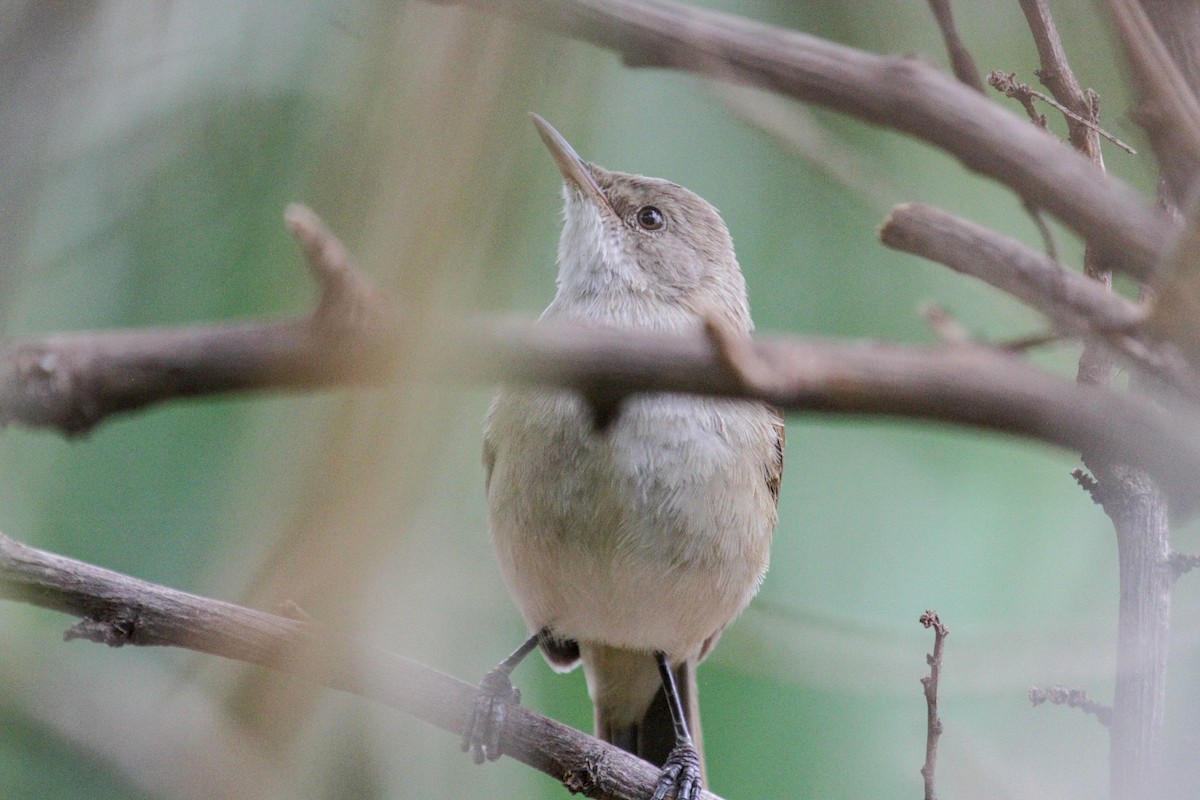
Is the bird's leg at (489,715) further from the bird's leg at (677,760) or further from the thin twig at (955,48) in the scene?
the thin twig at (955,48)

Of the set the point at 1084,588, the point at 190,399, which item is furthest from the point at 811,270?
the point at 190,399

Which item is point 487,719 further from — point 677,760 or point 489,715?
point 677,760

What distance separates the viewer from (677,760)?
351 centimetres

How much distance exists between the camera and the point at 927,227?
125 cm

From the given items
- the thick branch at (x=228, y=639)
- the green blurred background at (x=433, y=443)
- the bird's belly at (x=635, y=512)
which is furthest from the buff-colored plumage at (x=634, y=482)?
the thick branch at (x=228, y=639)

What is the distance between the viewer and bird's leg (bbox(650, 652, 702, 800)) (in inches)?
127

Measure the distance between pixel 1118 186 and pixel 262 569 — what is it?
3.18 ft

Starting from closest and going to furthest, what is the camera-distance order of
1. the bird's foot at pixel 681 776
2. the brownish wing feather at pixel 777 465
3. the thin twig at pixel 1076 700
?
the thin twig at pixel 1076 700 → the bird's foot at pixel 681 776 → the brownish wing feather at pixel 777 465

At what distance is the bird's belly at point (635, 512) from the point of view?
320 centimetres

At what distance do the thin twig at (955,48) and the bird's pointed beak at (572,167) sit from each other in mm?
586

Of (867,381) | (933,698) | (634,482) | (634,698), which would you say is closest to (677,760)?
(634,698)

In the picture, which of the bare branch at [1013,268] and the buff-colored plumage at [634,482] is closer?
the bare branch at [1013,268]

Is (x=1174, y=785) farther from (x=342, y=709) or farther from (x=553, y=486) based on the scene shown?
(x=553, y=486)

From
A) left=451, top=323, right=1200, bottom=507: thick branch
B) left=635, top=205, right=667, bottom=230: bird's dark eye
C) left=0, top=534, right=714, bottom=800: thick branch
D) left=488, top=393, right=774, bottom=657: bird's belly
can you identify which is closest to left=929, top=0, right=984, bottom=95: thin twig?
left=451, top=323, right=1200, bottom=507: thick branch
